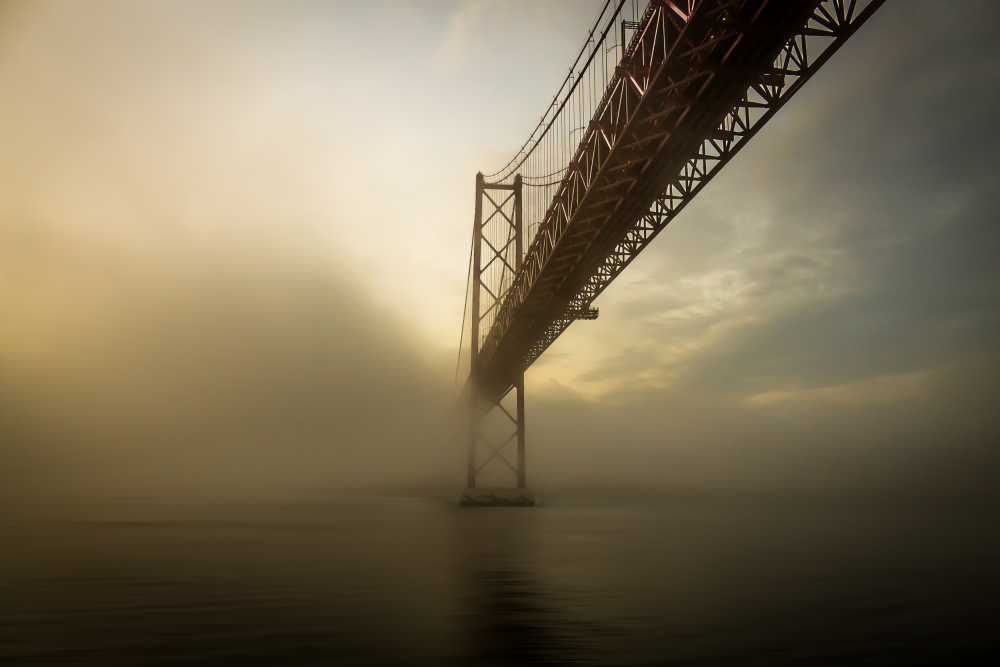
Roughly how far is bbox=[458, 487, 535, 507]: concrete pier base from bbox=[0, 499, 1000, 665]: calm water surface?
20881 millimetres

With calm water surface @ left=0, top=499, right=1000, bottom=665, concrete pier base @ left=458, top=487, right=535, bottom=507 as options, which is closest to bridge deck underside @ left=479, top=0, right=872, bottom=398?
calm water surface @ left=0, top=499, right=1000, bottom=665

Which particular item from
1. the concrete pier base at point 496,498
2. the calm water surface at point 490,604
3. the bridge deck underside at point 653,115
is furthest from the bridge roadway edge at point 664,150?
the concrete pier base at point 496,498

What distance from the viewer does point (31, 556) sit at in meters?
14.7

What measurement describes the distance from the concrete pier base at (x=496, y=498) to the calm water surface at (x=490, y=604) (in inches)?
822

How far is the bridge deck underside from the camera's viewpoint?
401 inches

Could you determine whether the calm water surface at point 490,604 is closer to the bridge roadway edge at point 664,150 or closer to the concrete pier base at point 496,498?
the bridge roadway edge at point 664,150

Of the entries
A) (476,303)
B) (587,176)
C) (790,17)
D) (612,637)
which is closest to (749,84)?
(790,17)

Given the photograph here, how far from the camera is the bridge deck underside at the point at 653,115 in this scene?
10180mm

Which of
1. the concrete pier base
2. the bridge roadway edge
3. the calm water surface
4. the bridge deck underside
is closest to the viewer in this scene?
the calm water surface

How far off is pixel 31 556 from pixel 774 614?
46.5 ft

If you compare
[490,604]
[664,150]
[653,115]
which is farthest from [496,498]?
[490,604]

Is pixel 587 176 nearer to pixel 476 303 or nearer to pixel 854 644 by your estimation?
pixel 854 644

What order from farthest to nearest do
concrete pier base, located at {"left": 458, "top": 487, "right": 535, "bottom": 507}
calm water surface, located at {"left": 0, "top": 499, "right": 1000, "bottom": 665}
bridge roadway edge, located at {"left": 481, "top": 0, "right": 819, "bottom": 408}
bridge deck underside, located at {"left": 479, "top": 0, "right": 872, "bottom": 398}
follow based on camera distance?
concrete pier base, located at {"left": 458, "top": 487, "right": 535, "bottom": 507} < bridge deck underside, located at {"left": 479, "top": 0, "right": 872, "bottom": 398} < bridge roadway edge, located at {"left": 481, "top": 0, "right": 819, "bottom": 408} < calm water surface, located at {"left": 0, "top": 499, "right": 1000, "bottom": 665}

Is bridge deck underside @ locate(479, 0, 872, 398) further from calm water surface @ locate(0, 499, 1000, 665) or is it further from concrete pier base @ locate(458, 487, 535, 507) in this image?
concrete pier base @ locate(458, 487, 535, 507)
